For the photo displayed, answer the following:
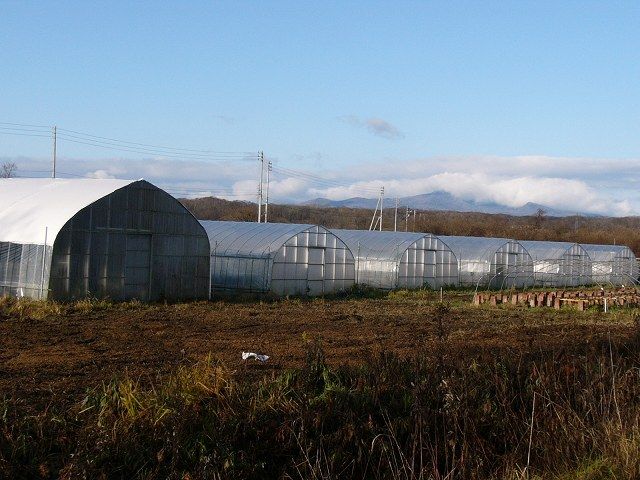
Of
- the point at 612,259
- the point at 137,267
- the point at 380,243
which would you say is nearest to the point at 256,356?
the point at 137,267

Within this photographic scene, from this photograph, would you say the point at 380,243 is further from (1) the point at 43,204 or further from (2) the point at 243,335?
(2) the point at 243,335

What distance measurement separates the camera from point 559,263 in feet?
126

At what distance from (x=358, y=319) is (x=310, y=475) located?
12825 mm

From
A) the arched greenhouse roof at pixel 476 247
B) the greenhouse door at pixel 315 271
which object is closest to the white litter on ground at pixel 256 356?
the greenhouse door at pixel 315 271

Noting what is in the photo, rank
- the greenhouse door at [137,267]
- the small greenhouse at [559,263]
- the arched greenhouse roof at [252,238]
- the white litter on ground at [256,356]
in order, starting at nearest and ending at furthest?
1. the white litter on ground at [256,356]
2. the greenhouse door at [137,267]
3. the arched greenhouse roof at [252,238]
4. the small greenhouse at [559,263]

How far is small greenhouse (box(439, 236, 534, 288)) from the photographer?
3600cm

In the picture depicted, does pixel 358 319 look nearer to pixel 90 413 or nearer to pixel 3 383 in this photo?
pixel 3 383

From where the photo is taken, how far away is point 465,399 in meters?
7.23

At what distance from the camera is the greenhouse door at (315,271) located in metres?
27.9

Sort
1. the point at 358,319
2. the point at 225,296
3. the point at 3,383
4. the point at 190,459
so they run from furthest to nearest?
the point at 225,296 < the point at 358,319 < the point at 3,383 < the point at 190,459

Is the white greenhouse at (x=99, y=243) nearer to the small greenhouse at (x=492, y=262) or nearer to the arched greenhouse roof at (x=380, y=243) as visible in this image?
the arched greenhouse roof at (x=380, y=243)

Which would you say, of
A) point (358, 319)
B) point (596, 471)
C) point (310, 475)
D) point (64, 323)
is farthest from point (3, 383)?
point (358, 319)

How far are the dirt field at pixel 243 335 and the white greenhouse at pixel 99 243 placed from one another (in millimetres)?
1562

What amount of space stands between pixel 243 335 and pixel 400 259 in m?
17.0
